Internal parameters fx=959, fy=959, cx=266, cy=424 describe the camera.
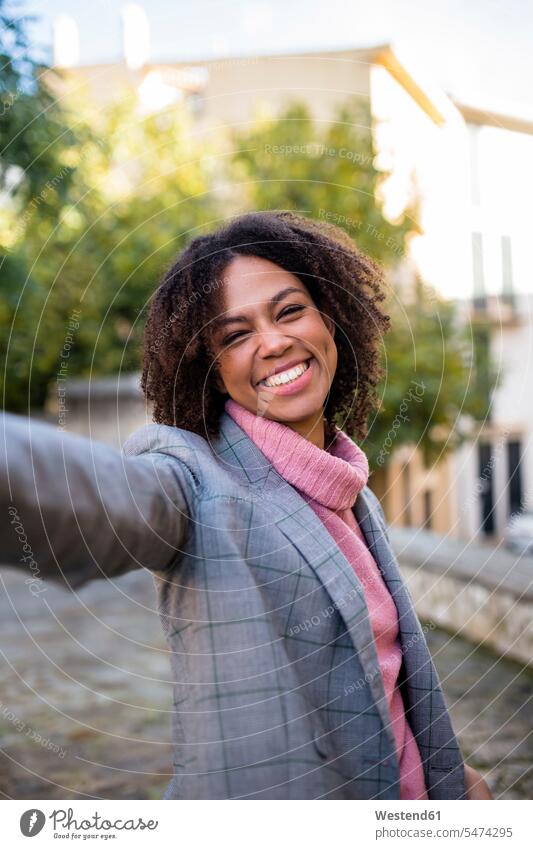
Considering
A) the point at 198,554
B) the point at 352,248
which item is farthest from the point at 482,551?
the point at 198,554

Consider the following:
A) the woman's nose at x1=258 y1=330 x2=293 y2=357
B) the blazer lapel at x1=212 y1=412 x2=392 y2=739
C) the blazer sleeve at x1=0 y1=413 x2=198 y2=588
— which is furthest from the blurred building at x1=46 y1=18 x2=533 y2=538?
the blazer sleeve at x1=0 y1=413 x2=198 y2=588

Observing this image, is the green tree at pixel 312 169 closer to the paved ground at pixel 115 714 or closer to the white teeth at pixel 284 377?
the paved ground at pixel 115 714

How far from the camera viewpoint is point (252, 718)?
876 millimetres

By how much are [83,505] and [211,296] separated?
0.34 m

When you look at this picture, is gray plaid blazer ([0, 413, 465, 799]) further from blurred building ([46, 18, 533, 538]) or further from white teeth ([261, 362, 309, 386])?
blurred building ([46, 18, 533, 538])

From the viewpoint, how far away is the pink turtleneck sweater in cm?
96

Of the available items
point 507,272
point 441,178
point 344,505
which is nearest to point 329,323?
point 344,505

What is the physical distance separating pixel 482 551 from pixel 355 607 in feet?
7.47

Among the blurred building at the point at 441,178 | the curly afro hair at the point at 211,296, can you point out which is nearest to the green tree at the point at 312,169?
the blurred building at the point at 441,178

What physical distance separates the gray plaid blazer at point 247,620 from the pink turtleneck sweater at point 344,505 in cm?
2

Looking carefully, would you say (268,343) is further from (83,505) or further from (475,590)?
(475,590)

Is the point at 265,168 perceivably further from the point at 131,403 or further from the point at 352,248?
the point at 352,248

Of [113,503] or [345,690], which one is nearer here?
[113,503]
